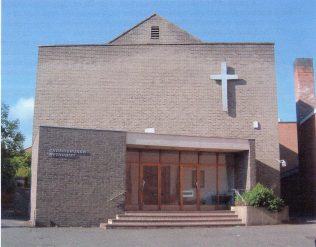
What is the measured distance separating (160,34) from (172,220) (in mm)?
12638

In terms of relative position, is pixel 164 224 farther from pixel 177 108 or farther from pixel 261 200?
pixel 177 108

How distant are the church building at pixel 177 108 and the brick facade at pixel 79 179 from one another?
2.12m

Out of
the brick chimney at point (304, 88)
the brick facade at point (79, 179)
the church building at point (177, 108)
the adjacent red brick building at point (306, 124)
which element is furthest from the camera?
the brick chimney at point (304, 88)

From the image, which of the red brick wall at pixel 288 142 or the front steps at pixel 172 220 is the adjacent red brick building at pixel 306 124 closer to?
the front steps at pixel 172 220

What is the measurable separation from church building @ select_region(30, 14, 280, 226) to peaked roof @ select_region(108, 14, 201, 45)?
2.62 m

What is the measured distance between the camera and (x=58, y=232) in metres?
15.4

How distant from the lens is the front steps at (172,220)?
17.6 meters

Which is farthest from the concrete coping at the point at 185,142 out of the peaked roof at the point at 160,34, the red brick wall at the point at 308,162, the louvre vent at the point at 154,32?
the louvre vent at the point at 154,32

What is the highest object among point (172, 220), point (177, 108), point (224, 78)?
point (224, 78)

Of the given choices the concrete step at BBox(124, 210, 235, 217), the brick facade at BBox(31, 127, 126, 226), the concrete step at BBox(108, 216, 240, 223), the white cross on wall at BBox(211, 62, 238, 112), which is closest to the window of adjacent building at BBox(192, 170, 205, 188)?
the concrete step at BBox(124, 210, 235, 217)

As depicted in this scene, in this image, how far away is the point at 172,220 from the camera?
18.3 metres

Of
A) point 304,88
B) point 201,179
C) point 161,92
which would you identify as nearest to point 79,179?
point 201,179

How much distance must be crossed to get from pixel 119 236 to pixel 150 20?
16.2 metres

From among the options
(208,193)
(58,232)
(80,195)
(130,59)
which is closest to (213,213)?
(208,193)
